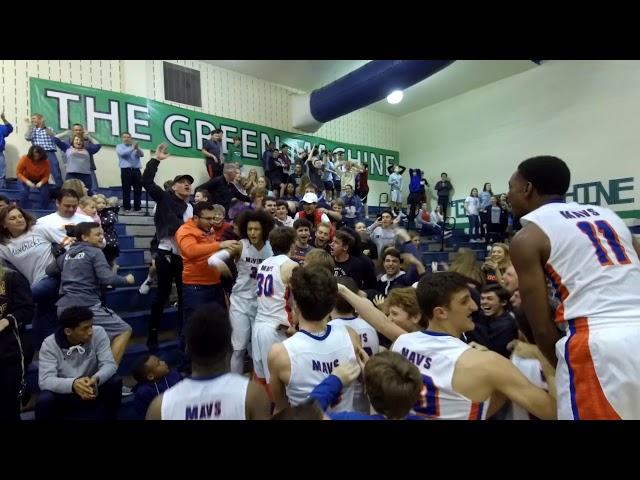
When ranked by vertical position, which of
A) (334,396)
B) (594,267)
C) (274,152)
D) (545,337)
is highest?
(274,152)

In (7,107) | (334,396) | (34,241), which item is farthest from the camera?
(7,107)

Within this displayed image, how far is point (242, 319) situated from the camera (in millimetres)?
3918

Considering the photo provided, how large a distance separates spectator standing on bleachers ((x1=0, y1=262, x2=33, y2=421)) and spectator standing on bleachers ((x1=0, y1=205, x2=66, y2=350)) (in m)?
0.80

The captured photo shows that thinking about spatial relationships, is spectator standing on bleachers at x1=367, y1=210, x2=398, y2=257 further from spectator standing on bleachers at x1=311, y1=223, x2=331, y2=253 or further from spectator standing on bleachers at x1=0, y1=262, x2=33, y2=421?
spectator standing on bleachers at x1=0, y1=262, x2=33, y2=421

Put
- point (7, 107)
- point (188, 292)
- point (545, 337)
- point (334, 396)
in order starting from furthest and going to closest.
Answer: point (7, 107) → point (188, 292) → point (545, 337) → point (334, 396)

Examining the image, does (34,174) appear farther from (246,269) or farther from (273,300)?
(273,300)

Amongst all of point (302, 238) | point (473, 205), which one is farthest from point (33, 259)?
point (473, 205)

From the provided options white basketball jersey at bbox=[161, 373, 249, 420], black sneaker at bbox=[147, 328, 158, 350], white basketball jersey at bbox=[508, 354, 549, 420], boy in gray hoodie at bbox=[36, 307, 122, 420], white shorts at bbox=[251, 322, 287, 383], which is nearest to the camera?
white basketball jersey at bbox=[161, 373, 249, 420]

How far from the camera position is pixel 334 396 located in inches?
70.7

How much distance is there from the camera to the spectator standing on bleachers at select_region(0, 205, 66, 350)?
3756 mm

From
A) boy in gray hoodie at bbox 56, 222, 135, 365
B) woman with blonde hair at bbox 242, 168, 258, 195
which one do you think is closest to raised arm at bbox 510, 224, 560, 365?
boy in gray hoodie at bbox 56, 222, 135, 365
